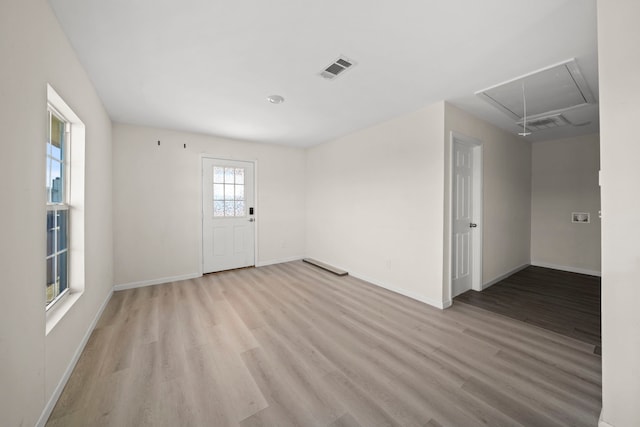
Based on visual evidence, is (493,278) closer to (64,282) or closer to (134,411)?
(134,411)

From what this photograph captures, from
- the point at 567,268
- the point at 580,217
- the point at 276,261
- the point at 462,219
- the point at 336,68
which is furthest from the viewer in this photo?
the point at 276,261

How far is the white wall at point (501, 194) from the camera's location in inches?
131

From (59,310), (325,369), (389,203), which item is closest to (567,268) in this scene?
(389,203)

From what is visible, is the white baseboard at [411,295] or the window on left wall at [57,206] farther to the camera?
the white baseboard at [411,295]

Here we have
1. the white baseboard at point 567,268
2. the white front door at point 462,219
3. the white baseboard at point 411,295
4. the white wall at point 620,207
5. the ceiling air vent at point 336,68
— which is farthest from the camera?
the white baseboard at point 567,268

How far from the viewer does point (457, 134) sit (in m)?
3.09

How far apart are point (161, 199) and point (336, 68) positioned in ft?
11.4

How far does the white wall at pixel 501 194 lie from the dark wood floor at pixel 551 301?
327 mm

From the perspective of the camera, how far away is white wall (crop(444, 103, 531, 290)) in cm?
333

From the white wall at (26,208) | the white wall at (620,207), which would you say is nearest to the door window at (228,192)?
the white wall at (26,208)

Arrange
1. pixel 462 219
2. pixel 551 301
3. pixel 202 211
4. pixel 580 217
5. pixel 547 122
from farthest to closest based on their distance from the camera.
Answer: pixel 580 217
pixel 202 211
pixel 547 122
pixel 462 219
pixel 551 301

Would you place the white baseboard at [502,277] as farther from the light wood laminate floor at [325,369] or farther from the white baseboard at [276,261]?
the white baseboard at [276,261]

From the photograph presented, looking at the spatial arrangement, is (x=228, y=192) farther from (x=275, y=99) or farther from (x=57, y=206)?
(x=57, y=206)

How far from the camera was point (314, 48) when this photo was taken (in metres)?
1.93
